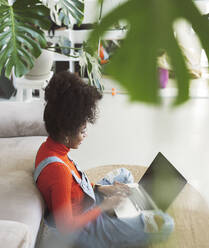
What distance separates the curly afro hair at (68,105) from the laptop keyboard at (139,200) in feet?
1.47

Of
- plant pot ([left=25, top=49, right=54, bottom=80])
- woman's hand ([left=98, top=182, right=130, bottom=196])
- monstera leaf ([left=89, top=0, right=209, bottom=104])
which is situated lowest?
woman's hand ([left=98, top=182, right=130, bottom=196])

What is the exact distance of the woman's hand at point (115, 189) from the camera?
1252 millimetres

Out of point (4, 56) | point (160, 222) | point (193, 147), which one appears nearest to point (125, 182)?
point (160, 222)

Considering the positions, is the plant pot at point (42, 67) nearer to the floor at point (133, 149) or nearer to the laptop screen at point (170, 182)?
the floor at point (133, 149)

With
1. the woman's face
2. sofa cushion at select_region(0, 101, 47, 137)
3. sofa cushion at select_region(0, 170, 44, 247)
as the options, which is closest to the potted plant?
the woman's face

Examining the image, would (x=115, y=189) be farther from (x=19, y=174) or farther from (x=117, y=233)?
(x=19, y=174)

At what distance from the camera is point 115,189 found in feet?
4.14

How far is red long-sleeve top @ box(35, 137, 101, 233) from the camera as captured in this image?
0.95 meters

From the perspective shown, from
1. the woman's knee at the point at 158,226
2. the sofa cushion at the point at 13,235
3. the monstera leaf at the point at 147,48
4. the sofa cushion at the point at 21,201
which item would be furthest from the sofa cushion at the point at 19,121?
the monstera leaf at the point at 147,48

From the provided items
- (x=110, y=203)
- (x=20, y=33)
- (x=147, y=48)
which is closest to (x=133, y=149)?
(x=110, y=203)

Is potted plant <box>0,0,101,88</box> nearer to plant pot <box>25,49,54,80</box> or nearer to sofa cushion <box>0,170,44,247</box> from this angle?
sofa cushion <box>0,170,44,247</box>

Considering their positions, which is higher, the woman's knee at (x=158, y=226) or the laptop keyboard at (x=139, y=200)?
the laptop keyboard at (x=139, y=200)

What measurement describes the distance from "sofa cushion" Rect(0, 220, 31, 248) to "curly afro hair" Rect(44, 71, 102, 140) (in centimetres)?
42

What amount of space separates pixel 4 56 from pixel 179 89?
2.79ft
